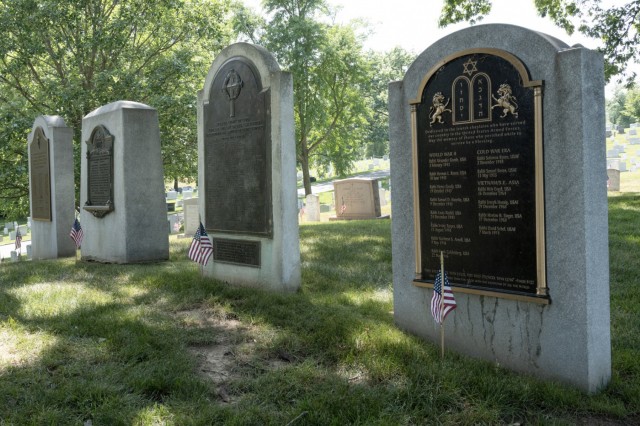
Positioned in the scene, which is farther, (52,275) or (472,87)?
(52,275)

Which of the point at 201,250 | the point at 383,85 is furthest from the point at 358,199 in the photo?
the point at 383,85

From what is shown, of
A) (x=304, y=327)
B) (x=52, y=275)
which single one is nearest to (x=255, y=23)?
(x=52, y=275)

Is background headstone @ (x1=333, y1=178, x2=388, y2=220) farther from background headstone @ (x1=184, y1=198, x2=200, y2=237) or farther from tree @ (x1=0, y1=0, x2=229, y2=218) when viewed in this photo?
tree @ (x1=0, y1=0, x2=229, y2=218)

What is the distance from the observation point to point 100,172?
964cm

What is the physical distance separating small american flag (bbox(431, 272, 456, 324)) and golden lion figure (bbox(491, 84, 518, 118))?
137cm

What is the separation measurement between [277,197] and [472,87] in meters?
2.91

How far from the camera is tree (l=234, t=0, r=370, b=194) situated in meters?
29.1

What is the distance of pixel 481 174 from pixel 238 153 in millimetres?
3695

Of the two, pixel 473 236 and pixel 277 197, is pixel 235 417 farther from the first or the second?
pixel 277 197

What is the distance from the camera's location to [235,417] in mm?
3465

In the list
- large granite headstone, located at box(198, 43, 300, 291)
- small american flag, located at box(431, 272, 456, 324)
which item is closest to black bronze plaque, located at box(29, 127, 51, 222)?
large granite headstone, located at box(198, 43, 300, 291)

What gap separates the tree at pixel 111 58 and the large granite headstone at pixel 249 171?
8956 millimetres

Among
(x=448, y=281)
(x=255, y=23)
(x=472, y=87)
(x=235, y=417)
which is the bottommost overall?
(x=235, y=417)

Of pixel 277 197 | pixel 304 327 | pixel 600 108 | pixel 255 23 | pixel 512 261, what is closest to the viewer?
pixel 600 108
